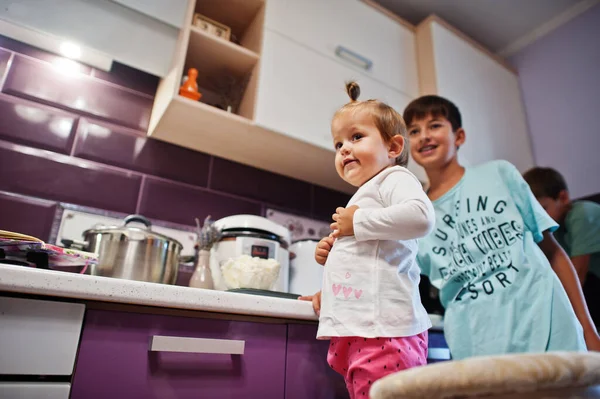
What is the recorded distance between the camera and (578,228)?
4.56ft

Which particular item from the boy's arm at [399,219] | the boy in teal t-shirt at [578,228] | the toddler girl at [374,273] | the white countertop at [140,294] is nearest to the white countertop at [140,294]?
the white countertop at [140,294]

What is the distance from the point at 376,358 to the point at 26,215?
0.99 m

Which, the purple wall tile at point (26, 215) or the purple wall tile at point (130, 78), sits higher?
the purple wall tile at point (130, 78)

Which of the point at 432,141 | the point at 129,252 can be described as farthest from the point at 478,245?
the point at 129,252

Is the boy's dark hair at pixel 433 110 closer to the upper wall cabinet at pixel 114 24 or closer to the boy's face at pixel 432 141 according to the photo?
the boy's face at pixel 432 141

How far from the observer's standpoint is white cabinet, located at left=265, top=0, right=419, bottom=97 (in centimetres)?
140

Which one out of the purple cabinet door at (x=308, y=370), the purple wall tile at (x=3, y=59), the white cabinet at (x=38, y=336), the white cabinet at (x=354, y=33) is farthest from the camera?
the white cabinet at (x=354, y=33)

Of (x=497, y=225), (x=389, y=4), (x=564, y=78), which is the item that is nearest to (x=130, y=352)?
(x=497, y=225)

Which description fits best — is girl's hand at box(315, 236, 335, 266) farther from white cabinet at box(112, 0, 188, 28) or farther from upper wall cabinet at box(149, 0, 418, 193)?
white cabinet at box(112, 0, 188, 28)

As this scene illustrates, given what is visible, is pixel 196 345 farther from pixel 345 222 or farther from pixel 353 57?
pixel 353 57

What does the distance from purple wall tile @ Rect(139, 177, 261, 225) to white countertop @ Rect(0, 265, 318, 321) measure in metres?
0.65

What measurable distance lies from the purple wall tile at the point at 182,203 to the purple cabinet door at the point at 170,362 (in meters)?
0.65

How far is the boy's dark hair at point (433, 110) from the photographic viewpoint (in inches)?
48.2

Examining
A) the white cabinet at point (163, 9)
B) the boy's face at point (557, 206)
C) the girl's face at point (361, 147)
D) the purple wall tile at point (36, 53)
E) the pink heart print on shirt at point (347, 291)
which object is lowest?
the pink heart print on shirt at point (347, 291)
